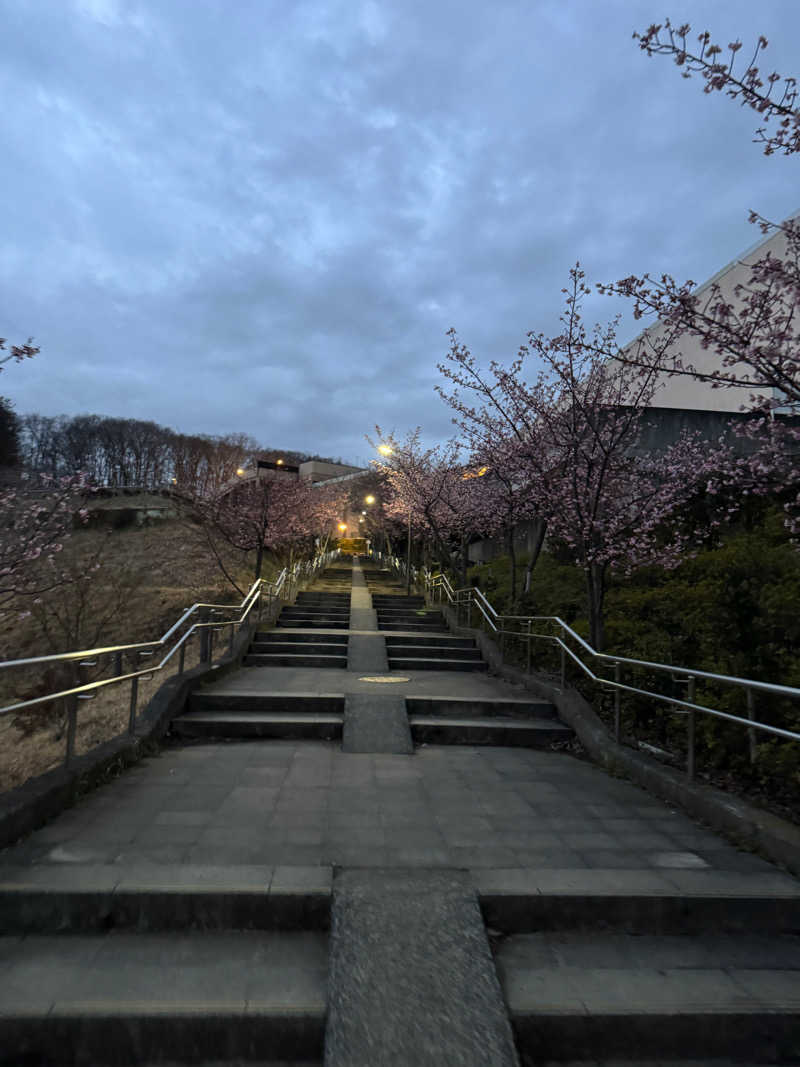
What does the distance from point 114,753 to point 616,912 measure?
12.0ft

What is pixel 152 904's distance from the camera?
100 inches

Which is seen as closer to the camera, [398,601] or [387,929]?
[387,929]

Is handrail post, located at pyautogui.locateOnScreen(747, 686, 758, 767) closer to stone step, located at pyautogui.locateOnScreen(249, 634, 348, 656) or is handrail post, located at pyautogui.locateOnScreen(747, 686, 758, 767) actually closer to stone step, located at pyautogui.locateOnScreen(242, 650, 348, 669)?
stone step, located at pyautogui.locateOnScreen(242, 650, 348, 669)

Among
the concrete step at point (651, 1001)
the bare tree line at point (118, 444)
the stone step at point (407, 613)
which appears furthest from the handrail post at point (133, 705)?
the bare tree line at point (118, 444)

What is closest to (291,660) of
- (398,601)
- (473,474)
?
(398,601)

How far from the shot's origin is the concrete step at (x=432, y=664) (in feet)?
29.6

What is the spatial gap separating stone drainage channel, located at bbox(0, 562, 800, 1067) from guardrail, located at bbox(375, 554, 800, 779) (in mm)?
736

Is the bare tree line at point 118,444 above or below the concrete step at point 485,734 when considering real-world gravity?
above

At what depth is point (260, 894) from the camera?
102 inches

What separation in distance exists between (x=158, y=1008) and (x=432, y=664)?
7.20m

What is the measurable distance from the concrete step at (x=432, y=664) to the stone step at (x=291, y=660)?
846mm

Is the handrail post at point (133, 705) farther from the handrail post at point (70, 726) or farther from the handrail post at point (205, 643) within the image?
the handrail post at point (205, 643)

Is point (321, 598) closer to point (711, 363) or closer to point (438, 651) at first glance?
point (438, 651)

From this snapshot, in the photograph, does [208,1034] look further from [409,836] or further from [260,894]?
[409,836]
